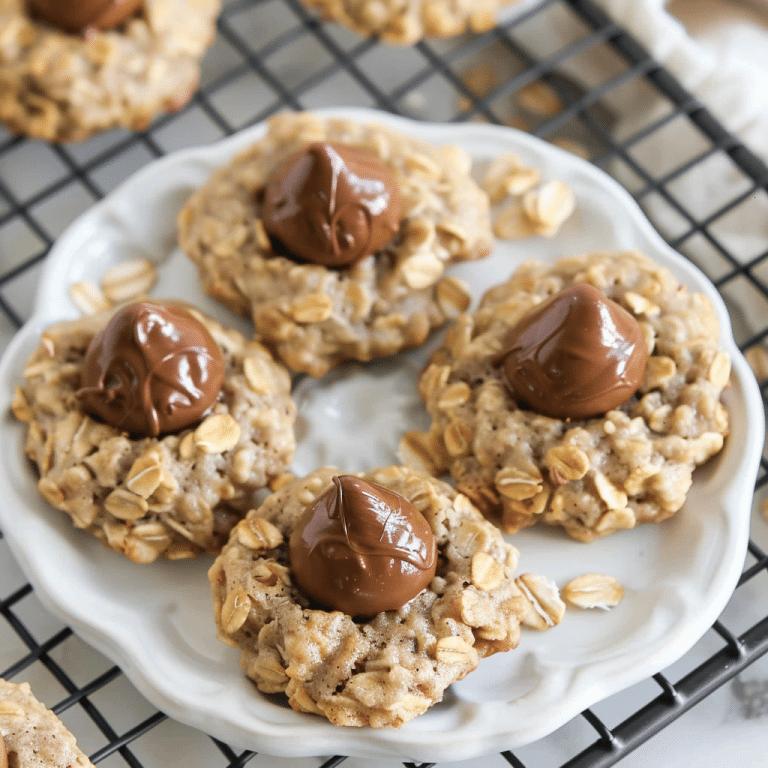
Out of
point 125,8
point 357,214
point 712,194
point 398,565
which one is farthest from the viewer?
point 712,194

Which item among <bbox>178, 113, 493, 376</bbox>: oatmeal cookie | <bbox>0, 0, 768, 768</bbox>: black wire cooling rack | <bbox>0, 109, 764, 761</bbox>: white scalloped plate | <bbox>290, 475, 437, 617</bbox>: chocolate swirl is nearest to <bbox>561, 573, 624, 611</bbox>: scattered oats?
<bbox>0, 109, 764, 761</bbox>: white scalloped plate

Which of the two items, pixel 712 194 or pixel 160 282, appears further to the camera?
pixel 712 194

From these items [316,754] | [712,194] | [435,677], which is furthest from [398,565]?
[712,194]

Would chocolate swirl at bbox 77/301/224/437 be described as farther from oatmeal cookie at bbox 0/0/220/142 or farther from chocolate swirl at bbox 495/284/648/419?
oatmeal cookie at bbox 0/0/220/142

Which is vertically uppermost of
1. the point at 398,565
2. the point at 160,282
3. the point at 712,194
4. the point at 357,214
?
the point at 712,194

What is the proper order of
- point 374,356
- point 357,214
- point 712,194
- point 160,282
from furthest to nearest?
point 712,194
point 160,282
point 374,356
point 357,214

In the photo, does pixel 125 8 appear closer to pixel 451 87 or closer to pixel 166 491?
pixel 451 87
